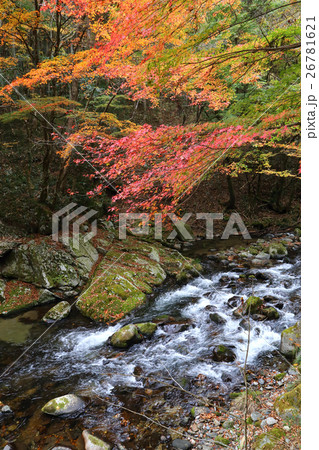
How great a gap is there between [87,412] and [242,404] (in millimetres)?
2205

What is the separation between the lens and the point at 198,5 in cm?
302

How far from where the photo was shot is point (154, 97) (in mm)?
9969

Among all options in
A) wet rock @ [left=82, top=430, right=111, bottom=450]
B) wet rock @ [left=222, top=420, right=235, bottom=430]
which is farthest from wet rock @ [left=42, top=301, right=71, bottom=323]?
wet rock @ [left=222, top=420, right=235, bottom=430]

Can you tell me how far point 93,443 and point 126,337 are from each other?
2146 mm

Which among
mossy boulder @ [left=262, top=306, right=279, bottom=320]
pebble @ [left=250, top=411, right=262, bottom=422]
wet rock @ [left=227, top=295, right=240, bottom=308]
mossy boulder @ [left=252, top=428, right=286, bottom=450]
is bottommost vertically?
pebble @ [left=250, top=411, right=262, bottom=422]

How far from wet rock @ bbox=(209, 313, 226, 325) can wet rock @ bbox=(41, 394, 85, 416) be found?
3.22 metres

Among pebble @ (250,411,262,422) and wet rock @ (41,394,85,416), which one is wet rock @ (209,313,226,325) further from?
wet rock @ (41,394,85,416)

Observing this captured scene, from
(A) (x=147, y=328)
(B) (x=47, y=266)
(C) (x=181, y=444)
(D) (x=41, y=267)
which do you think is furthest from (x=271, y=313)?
(D) (x=41, y=267)

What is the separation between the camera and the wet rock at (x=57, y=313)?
6.45 metres

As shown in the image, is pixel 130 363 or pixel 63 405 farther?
pixel 130 363

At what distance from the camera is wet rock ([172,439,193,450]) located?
3178 mm

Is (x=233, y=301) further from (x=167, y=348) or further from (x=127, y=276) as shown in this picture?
(x=127, y=276)
